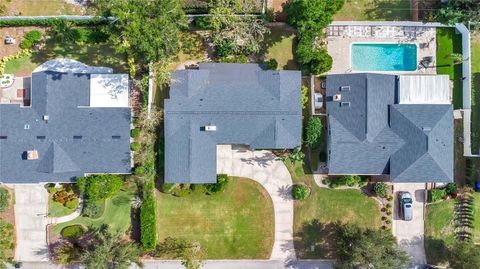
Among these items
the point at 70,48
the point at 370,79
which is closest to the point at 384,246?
the point at 370,79

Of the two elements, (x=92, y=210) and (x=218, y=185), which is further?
(x=218, y=185)

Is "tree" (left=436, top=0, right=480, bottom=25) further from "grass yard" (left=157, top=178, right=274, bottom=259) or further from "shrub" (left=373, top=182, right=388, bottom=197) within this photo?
"grass yard" (left=157, top=178, right=274, bottom=259)

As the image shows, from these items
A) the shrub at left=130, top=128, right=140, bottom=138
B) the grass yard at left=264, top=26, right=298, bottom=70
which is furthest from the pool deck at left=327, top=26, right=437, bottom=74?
the shrub at left=130, top=128, right=140, bottom=138

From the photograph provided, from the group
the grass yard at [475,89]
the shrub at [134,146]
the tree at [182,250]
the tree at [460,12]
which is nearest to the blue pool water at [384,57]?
the tree at [460,12]

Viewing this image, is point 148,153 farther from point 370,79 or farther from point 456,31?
point 456,31

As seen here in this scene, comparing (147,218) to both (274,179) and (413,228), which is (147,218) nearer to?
(274,179)

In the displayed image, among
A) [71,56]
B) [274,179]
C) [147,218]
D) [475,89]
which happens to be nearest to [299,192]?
[274,179]
